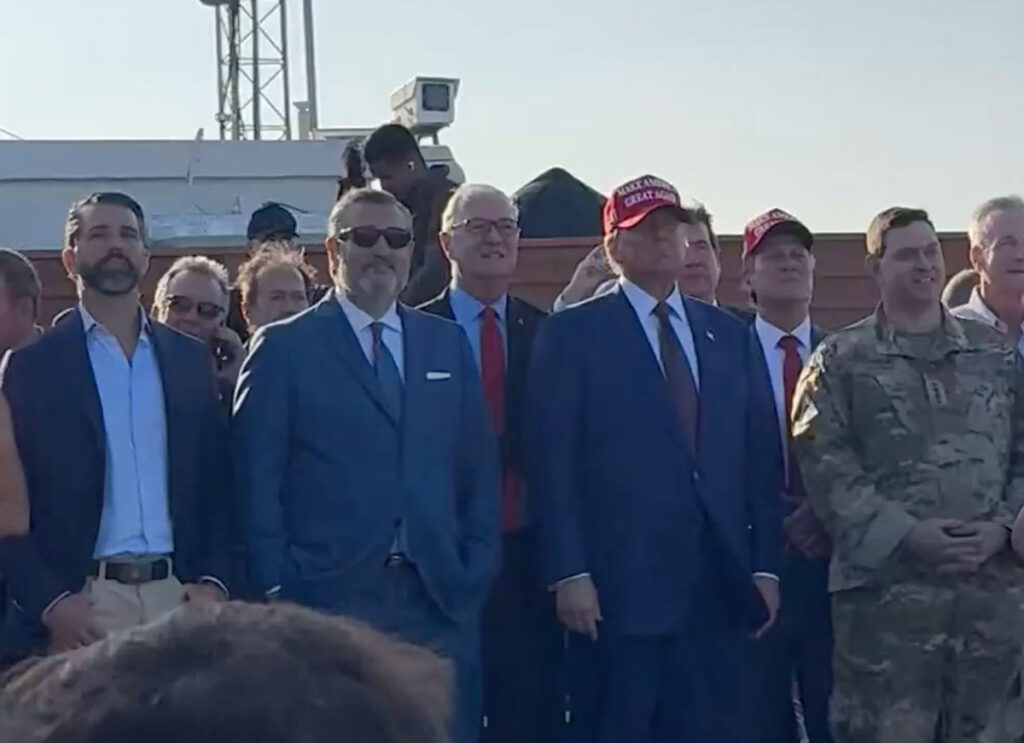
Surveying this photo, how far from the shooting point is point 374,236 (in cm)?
470

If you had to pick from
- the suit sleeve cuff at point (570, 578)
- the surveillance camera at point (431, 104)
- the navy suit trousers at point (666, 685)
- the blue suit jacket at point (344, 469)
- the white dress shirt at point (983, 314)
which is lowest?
the navy suit trousers at point (666, 685)

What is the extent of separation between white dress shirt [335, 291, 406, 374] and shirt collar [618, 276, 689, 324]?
2.51 ft

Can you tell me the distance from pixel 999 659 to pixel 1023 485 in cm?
52

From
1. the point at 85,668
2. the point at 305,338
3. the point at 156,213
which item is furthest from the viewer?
the point at 156,213

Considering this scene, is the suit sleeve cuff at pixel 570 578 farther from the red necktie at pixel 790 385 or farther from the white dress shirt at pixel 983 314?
the white dress shirt at pixel 983 314

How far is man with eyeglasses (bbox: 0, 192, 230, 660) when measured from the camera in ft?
14.2

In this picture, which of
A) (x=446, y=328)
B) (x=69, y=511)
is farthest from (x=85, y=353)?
(x=446, y=328)

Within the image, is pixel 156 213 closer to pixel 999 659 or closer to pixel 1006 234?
pixel 1006 234

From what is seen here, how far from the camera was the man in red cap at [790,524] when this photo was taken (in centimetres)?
513

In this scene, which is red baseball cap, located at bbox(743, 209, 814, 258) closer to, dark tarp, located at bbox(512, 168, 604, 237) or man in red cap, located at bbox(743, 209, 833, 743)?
man in red cap, located at bbox(743, 209, 833, 743)

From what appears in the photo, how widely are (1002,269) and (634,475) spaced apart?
1699mm

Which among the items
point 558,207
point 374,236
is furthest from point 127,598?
point 558,207

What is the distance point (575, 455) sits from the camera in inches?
192

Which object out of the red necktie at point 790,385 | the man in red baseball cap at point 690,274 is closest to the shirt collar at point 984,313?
the red necktie at point 790,385
